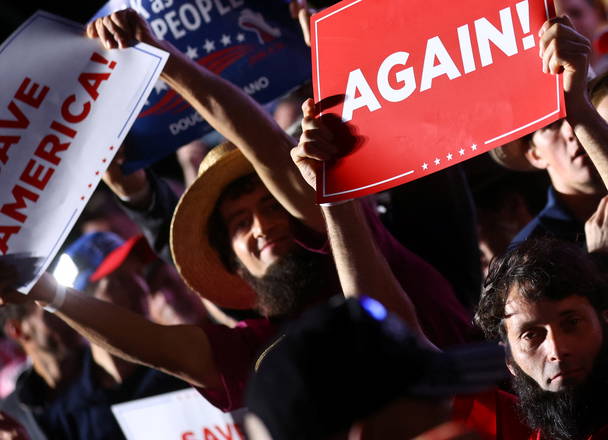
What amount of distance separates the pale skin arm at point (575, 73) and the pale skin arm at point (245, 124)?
2.44 feet

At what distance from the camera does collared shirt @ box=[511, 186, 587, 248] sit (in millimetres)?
2102

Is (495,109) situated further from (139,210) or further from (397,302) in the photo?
(139,210)

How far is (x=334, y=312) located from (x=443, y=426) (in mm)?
207

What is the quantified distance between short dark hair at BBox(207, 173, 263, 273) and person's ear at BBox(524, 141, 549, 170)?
0.70 m

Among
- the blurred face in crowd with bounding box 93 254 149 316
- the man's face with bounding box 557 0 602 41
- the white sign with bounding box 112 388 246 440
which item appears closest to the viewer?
the white sign with bounding box 112 388 246 440

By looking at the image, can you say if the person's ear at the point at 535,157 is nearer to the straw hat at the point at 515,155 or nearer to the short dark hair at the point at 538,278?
the straw hat at the point at 515,155

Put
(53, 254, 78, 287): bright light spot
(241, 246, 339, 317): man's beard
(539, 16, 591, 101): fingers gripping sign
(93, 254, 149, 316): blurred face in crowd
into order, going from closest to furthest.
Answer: (539, 16, 591, 101): fingers gripping sign < (241, 246, 339, 317): man's beard < (53, 254, 78, 287): bright light spot < (93, 254, 149, 316): blurred face in crowd

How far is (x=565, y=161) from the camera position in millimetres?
2082

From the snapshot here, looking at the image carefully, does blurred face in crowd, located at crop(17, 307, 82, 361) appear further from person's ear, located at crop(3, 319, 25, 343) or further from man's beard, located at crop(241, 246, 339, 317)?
man's beard, located at crop(241, 246, 339, 317)

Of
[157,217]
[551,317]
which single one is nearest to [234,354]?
[157,217]

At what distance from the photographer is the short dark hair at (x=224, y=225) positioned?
250 centimetres

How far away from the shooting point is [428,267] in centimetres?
220

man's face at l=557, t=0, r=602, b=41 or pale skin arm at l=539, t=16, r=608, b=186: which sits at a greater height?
pale skin arm at l=539, t=16, r=608, b=186

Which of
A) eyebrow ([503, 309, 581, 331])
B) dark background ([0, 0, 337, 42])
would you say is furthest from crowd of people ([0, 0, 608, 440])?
dark background ([0, 0, 337, 42])
